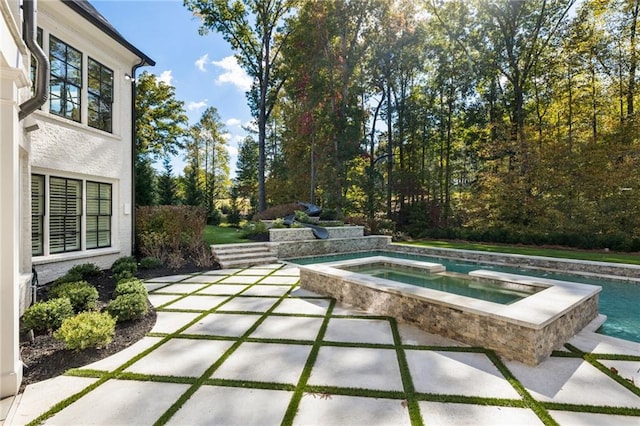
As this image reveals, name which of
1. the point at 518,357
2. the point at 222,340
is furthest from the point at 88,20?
the point at 518,357

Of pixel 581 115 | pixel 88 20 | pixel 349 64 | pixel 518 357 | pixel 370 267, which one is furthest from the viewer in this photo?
pixel 349 64

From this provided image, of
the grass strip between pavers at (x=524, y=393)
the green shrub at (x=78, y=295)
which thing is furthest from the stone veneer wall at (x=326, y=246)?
the grass strip between pavers at (x=524, y=393)

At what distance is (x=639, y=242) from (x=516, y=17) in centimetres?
1244

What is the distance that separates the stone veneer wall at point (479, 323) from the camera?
3143 millimetres

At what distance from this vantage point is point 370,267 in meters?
7.42

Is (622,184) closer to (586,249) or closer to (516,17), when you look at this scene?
(586,249)

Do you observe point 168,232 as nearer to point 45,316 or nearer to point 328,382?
point 45,316

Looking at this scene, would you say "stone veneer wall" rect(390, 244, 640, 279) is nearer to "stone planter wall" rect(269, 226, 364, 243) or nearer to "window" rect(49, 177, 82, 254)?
"stone planter wall" rect(269, 226, 364, 243)

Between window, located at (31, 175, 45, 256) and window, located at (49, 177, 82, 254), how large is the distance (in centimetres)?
18

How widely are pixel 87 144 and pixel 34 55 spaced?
13.4ft

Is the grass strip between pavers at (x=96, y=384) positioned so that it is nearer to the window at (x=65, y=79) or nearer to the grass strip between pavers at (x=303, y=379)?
the grass strip between pavers at (x=303, y=379)

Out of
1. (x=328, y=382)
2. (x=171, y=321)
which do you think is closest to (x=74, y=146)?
(x=171, y=321)

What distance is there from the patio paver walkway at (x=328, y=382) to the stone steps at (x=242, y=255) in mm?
4621

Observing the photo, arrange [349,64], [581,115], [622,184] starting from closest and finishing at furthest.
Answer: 1. [622,184]
2. [581,115]
3. [349,64]
